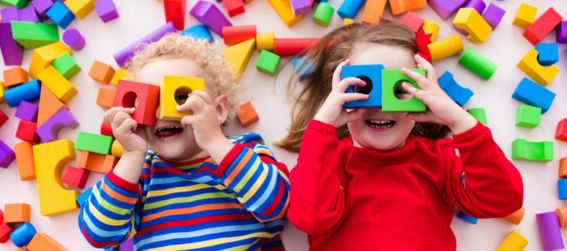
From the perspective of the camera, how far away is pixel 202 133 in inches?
36.1

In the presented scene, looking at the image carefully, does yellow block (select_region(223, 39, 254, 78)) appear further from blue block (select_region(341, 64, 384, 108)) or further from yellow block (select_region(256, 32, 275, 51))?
blue block (select_region(341, 64, 384, 108))

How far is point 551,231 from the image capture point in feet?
3.62

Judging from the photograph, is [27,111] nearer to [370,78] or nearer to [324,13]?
[324,13]

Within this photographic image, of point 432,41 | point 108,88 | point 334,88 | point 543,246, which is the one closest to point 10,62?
point 108,88

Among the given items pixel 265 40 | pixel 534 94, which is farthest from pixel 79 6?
pixel 534 94

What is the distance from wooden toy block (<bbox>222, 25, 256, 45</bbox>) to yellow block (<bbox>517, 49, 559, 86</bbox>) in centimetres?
68

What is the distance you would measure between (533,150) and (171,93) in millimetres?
860

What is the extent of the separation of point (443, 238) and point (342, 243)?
8.2 inches

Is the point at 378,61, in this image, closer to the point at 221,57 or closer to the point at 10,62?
the point at 221,57

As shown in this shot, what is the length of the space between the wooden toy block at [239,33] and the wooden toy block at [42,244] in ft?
2.23

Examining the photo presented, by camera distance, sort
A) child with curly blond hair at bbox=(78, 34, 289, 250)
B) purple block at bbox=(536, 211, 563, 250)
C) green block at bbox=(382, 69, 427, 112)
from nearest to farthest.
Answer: green block at bbox=(382, 69, 427, 112) → child with curly blond hair at bbox=(78, 34, 289, 250) → purple block at bbox=(536, 211, 563, 250)

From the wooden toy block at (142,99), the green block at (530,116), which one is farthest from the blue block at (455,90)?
the wooden toy block at (142,99)

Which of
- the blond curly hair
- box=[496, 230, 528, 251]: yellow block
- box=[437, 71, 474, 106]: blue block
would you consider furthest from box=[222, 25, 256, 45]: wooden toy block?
box=[496, 230, 528, 251]: yellow block

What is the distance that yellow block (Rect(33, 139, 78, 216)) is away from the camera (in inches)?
46.9
